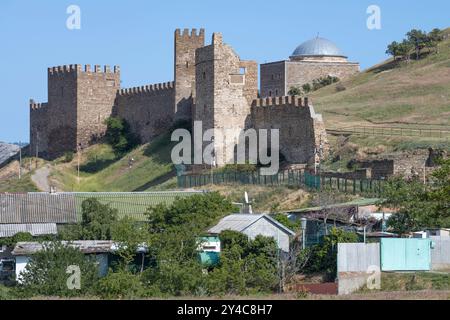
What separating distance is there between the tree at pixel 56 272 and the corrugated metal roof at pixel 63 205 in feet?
29.6

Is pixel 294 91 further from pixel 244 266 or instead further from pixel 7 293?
pixel 7 293

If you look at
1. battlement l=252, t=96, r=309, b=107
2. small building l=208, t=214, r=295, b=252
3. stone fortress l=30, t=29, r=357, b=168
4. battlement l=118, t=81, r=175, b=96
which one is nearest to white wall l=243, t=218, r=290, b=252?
small building l=208, t=214, r=295, b=252

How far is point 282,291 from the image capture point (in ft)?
101

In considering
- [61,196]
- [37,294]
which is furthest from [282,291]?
[61,196]

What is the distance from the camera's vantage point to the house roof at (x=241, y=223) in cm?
3553

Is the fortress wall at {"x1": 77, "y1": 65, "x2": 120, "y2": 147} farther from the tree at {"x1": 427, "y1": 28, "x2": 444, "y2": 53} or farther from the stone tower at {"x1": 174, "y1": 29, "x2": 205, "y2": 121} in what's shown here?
the tree at {"x1": 427, "y1": 28, "x2": 444, "y2": 53}

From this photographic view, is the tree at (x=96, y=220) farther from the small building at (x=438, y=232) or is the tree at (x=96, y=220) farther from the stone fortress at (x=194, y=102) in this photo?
the stone fortress at (x=194, y=102)

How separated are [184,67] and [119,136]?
6592 millimetres

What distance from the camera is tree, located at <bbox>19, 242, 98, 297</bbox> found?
30.5m

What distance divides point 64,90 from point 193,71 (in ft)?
34.2

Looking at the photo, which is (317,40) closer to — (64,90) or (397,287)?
(64,90)

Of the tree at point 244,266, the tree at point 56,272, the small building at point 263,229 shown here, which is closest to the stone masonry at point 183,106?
the small building at point 263,229

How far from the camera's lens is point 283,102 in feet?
166

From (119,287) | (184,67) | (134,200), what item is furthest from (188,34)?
(119,287)
